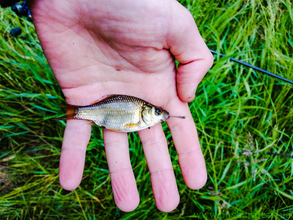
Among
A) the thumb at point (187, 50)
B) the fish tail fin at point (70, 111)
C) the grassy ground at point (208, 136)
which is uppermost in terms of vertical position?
the thumb at point (187, 50)

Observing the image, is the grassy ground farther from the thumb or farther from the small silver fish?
the thumb

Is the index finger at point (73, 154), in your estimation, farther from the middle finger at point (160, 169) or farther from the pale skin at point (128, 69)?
the middle finger at point (160, 169)

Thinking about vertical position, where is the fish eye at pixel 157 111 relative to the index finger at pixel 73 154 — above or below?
above

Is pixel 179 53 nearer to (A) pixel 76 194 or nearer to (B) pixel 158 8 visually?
(B) pixel 158 8

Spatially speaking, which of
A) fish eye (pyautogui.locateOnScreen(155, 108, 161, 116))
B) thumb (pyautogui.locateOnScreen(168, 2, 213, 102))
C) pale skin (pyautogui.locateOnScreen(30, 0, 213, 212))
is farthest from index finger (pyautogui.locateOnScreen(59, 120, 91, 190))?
thumb (pyautogui.locateOnScreen(168, 2, 213, 102))

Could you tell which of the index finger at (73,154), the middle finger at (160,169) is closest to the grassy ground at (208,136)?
the middle finger at (160,169)

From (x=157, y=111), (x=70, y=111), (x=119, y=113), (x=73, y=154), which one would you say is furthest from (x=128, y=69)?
(x=73, y=154)
